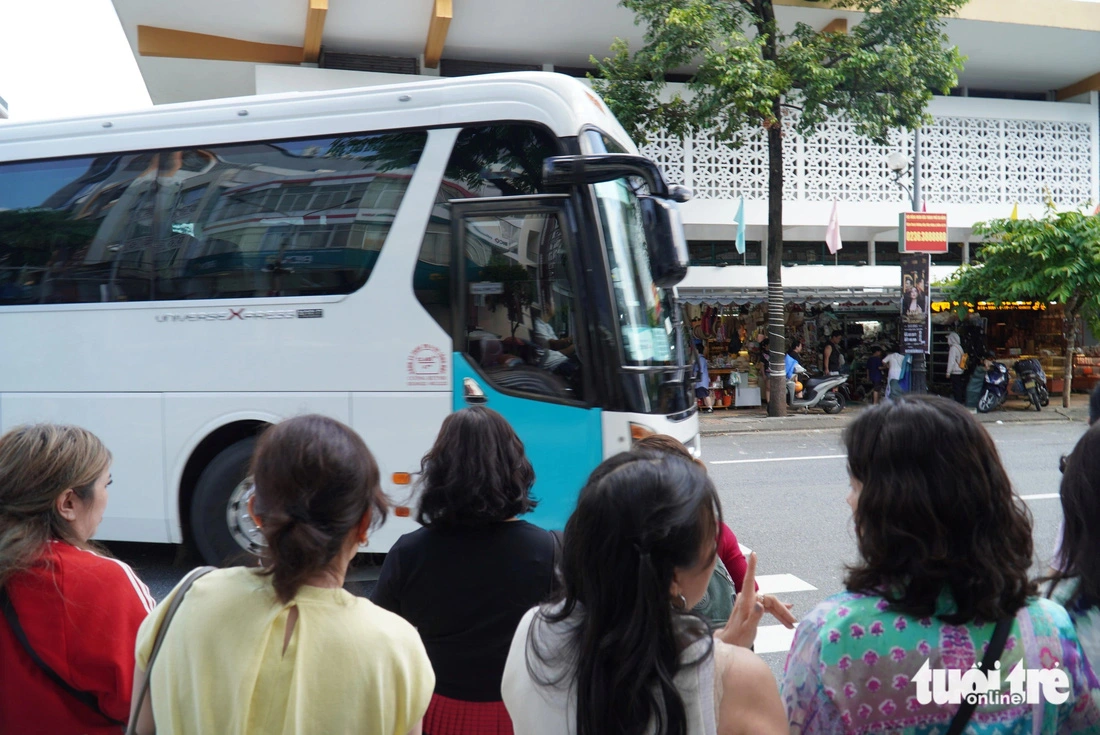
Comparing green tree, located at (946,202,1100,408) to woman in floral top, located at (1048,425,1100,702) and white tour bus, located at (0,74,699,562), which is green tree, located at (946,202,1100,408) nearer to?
white tour bus, located at (0,74,699,562)

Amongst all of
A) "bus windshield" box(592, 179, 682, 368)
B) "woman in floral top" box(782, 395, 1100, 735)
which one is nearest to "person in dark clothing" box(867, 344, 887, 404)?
"bus windshield" box(592, 179, 682, 368)

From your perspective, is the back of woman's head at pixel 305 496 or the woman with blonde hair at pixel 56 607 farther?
the woman with blonde hair at pixel 56 607

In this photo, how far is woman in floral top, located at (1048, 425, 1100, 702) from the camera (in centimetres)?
182

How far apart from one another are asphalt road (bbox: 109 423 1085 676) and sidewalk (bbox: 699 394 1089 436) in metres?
1.06

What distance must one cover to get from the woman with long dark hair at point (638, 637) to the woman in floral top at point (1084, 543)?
877 mm

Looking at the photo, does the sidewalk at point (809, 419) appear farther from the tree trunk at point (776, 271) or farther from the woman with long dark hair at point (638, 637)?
the woman with long dark hair at point (638, 637)

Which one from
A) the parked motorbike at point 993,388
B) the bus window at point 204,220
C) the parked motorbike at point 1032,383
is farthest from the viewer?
the parked motorbike at point 1032,383

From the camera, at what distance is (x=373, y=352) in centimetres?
526

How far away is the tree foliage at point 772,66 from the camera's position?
538 inches

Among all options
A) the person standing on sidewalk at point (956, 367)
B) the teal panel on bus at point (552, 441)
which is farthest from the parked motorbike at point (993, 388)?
the teal panel on bus at point (552, 441)

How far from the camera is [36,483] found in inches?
77.1

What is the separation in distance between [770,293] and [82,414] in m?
12.7

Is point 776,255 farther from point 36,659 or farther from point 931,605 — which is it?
point 36,659

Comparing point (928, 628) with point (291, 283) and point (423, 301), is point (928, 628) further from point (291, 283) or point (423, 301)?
point (291, 283)
